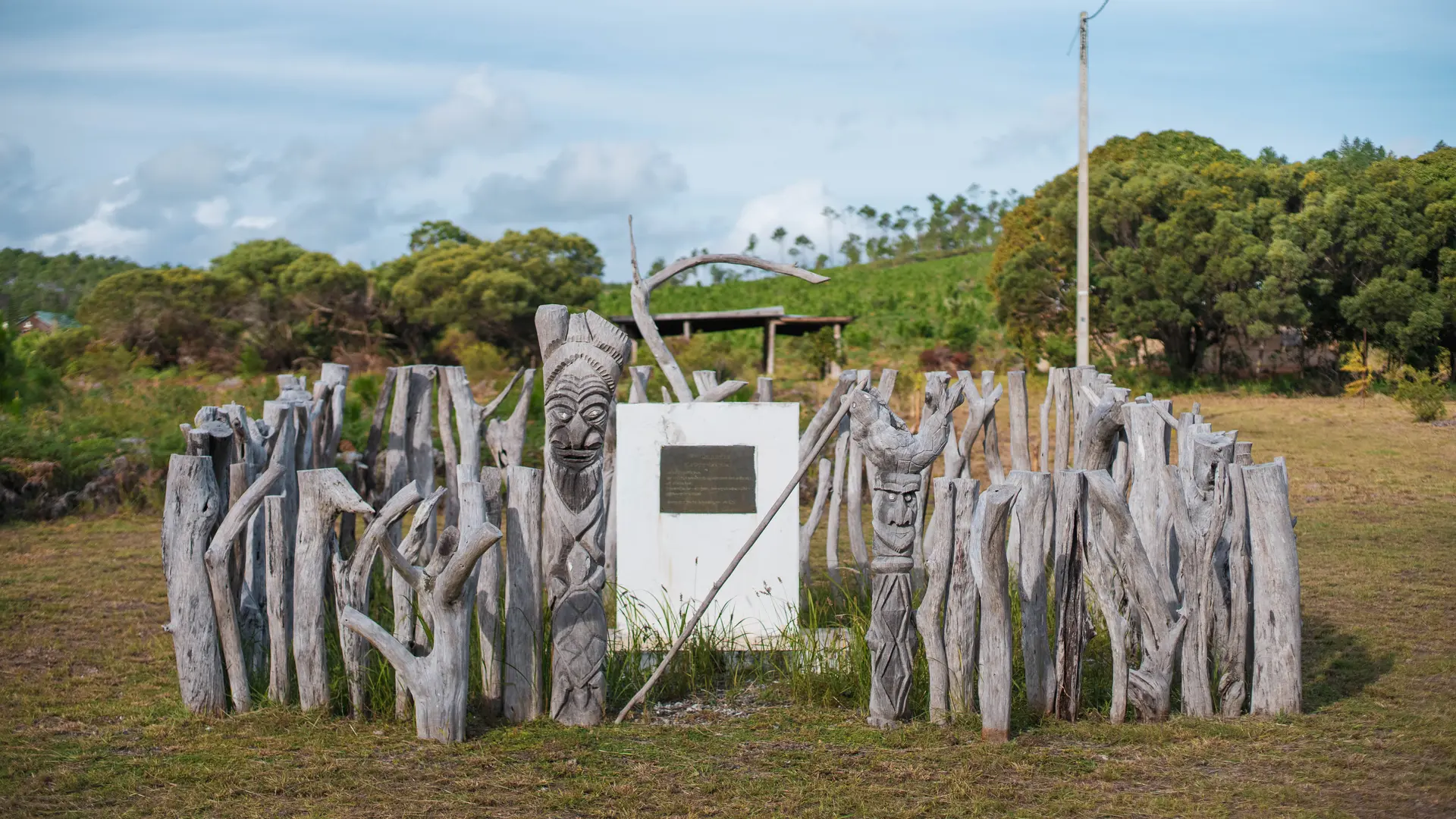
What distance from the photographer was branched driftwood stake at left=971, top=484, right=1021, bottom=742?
4480 mm

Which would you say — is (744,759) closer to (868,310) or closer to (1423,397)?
(1423,397)

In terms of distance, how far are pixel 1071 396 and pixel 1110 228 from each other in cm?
1532

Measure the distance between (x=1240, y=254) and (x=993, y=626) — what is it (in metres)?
17.3

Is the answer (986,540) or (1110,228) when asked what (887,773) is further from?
(1110,228)

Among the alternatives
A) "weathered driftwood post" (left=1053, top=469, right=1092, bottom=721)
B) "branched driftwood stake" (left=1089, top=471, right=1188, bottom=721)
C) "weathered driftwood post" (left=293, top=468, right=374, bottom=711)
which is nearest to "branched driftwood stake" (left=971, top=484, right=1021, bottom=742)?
"weathered driftwood post" (left=1053, top=469, right=1092, bottom=721)

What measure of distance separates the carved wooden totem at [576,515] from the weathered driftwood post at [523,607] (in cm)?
7

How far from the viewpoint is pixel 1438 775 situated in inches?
163

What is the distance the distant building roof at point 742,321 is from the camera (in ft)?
66.6

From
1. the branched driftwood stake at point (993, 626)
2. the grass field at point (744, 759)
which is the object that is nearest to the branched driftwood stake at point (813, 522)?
the grass field at point (744, 759)

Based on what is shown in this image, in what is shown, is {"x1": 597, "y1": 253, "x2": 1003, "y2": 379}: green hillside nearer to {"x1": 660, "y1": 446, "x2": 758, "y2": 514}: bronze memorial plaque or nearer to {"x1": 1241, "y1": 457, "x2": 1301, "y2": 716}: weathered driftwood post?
{"x1": 660, "y1": 446, "x2": 758, "y2": 514}: bronze memorial plaque

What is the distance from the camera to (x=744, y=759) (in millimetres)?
4484

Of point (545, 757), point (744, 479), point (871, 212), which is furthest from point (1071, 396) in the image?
point (871, 212)

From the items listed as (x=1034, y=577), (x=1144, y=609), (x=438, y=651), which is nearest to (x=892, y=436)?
(x=1034, y=577)

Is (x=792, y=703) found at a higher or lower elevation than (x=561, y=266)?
lower
